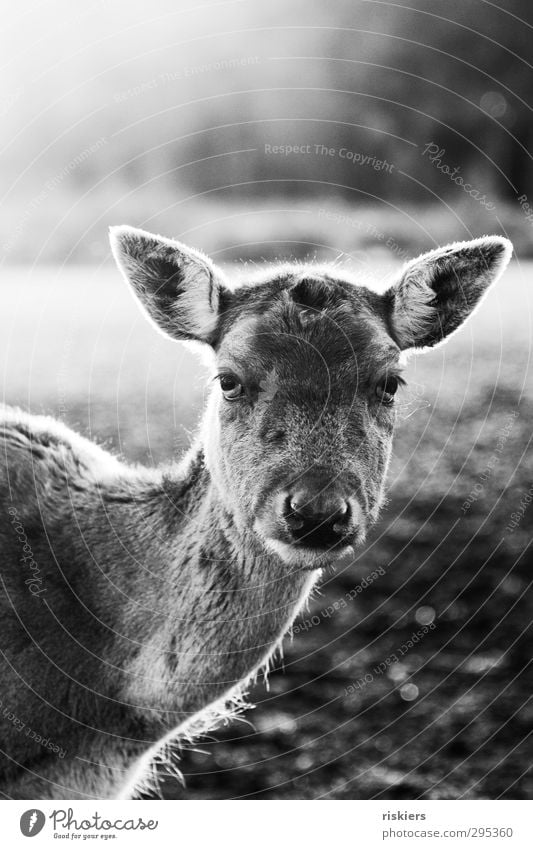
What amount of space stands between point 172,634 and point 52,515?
61 centimetres

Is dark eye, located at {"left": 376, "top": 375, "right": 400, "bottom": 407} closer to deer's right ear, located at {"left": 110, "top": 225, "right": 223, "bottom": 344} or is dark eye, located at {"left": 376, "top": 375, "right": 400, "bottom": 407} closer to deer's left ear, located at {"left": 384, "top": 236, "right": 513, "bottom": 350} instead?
deer's left ear, located at {"left": 384, "top": 236, "right": 513, "bottom": 350}

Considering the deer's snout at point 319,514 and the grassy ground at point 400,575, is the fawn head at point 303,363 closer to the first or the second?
the deer's snout at point 319,514

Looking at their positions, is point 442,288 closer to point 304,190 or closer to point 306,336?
point 306,336

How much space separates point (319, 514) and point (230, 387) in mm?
592

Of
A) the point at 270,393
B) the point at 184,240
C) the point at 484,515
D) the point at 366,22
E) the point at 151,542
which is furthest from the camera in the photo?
the point at 484,515

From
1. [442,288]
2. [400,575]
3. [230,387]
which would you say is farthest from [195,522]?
[400,575]

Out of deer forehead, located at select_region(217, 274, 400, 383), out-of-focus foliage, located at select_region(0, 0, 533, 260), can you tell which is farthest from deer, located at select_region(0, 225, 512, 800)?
out-of-focus foliage, located at select_region(0, 0, 533, 260)

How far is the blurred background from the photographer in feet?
12.3

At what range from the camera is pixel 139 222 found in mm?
4004

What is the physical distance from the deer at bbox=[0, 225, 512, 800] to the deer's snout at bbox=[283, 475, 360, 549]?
3.8 inches

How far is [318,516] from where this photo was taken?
228cm

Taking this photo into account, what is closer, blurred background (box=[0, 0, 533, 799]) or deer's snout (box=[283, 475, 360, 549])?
deer's snout (box=[283, 475, 360, 549])
